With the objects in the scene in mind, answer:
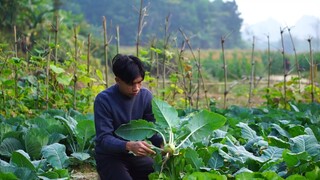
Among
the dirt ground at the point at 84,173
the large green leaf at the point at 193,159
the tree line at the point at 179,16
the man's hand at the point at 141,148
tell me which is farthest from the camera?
the tree line at the point at 179,16

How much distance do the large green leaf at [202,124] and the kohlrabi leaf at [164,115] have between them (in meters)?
0.10

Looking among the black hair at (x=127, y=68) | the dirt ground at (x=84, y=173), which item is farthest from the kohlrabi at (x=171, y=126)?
the dirt ground at (x=84, y=173)

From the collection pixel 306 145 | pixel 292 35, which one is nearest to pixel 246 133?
pixel 306 145

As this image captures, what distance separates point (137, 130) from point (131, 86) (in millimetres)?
278

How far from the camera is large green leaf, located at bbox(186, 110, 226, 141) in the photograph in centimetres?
311

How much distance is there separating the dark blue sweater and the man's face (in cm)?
10

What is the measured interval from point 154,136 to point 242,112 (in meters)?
2.61

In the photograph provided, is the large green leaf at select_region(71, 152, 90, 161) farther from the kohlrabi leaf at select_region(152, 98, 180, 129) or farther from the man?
the kohlrabi leaf at select_region(152, 98, 180, 129)

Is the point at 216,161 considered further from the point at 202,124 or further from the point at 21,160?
the point at 21,160

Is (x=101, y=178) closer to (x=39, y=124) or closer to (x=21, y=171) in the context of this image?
(x=21, y=171)

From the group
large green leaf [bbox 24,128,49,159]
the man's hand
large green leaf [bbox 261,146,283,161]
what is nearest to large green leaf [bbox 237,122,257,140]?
large green leaf [bbox 261,146,283,161]

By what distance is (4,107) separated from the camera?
600cm

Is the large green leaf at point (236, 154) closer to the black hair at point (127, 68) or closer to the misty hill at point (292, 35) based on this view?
the black hair at point (127, 68)

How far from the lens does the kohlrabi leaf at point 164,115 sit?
3.14 meters
